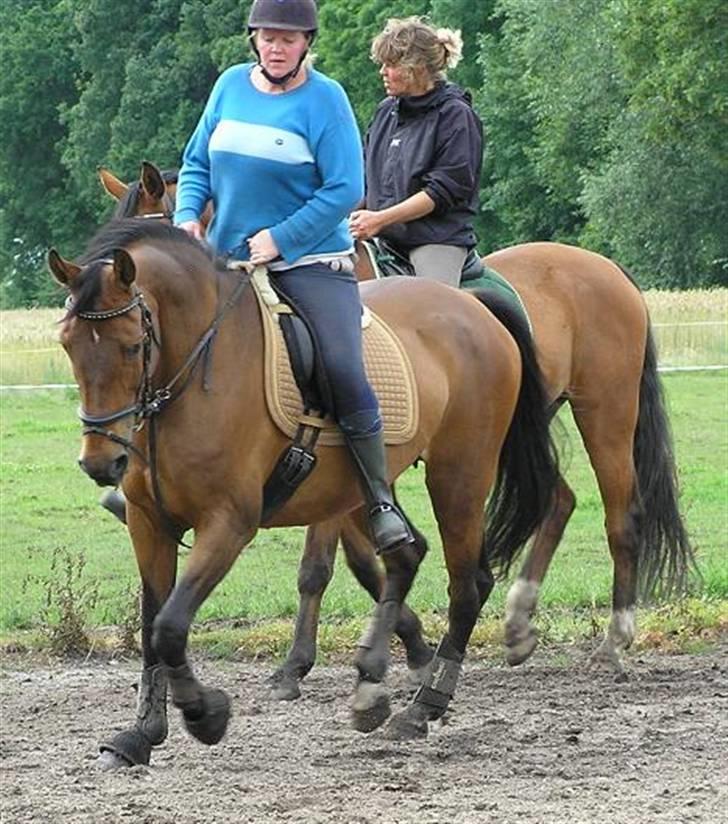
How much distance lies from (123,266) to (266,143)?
0.93 m

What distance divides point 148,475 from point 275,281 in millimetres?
923

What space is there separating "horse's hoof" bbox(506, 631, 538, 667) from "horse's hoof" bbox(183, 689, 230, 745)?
2.51m

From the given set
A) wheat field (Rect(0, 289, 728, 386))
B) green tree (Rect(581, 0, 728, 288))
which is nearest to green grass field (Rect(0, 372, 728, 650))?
wheat field (Rect(0, 289, 728, 386))

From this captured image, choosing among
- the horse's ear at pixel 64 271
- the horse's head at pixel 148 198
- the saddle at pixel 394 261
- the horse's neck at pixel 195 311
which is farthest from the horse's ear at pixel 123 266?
the saddle at pixel 394 261

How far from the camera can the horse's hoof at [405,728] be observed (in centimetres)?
745

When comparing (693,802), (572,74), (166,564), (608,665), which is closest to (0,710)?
(166,564)

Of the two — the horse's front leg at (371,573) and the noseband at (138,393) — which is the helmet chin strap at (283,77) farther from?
the horse's front leg at (371,573)

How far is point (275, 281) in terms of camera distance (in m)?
7.00

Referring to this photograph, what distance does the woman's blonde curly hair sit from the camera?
28.0ft

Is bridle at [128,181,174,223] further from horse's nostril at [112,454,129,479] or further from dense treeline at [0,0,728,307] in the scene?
dense treeline at [0,0,728,307]

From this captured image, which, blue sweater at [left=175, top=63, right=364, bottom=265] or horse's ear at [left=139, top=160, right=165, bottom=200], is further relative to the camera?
horse's ear at [left=139, top=160, right=165, bottom=200]

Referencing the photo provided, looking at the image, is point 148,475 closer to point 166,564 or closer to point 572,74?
point 166,564

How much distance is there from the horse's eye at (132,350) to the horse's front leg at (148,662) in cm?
79

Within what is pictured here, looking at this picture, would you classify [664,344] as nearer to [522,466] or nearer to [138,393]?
[522,466]
